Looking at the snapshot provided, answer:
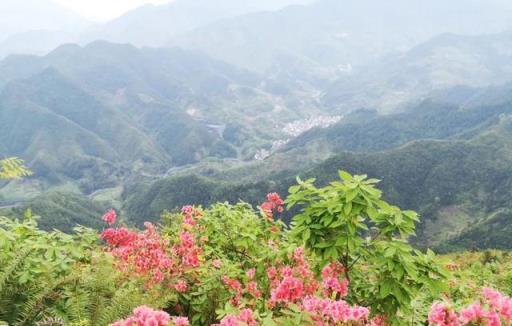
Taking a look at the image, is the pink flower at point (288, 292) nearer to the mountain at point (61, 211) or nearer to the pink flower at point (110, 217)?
the pink flower at point (110, 217)

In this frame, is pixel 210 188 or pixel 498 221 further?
pixel 210 188

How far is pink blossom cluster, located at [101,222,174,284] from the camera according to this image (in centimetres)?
858

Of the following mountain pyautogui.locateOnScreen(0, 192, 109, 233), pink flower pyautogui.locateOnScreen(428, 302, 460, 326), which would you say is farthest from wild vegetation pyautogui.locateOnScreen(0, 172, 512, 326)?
mountain pyautogui.locateOnScreen(0, 192, 109, 233)

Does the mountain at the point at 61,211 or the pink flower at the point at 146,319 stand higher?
the pink flower at the point at 146,319

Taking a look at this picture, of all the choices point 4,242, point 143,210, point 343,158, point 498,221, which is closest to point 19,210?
point 143,210

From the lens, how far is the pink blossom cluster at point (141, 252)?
8.58 m

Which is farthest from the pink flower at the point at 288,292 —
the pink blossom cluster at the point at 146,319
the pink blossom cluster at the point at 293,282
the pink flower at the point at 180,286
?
the pink blossom cluster at the point at 146,319

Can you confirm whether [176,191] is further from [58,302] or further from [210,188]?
[58,302]

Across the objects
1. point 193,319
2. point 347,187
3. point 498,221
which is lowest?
point 498,221

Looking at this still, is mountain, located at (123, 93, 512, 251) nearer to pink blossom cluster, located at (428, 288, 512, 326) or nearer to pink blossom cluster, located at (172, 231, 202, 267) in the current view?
pink blossom cluster, located at (172, 231, 202, 267)

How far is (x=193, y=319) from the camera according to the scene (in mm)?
8367

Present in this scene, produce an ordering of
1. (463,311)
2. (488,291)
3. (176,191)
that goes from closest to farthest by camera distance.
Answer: (463,311)
(488,291)
(176,191)

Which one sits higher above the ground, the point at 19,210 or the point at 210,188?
the point at 19,210

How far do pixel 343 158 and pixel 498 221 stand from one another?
255ft
